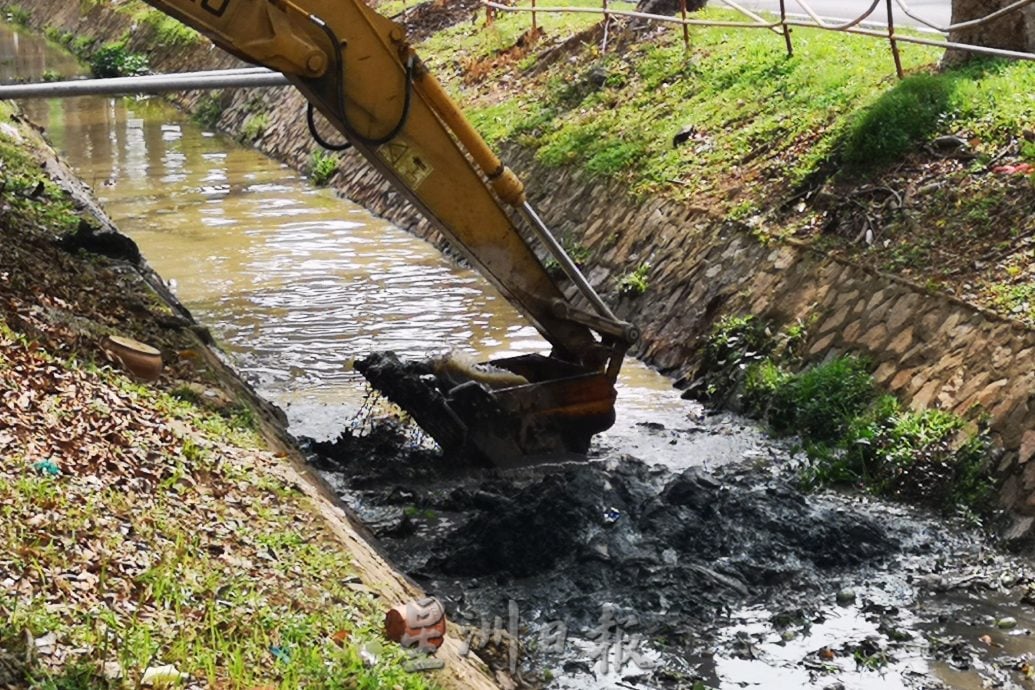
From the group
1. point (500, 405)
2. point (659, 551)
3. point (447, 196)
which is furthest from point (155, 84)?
point (659, 551)

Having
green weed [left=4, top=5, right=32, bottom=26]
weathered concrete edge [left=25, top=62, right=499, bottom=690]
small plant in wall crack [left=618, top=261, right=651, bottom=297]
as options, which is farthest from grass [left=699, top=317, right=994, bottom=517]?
green weed [left=4, top=5, right=32, bottom=26]

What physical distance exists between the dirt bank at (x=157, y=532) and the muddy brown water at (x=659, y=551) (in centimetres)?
89

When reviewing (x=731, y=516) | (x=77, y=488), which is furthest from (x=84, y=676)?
(x=731, y=516)

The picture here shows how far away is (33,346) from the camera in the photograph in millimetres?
7695

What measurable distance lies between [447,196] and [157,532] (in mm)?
3710

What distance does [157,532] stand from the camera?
6184mm

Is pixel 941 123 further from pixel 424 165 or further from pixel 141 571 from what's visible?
pixel 141 571

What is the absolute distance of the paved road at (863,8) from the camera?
64.1 ft

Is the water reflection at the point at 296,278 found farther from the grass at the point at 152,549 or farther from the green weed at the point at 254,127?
the grass at the point at 152,549

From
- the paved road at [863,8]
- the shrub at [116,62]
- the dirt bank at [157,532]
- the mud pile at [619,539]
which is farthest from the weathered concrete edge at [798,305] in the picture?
the shrub at [116,62]

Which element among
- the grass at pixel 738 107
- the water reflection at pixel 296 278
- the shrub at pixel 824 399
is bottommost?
the water reflection at pixel 296 278

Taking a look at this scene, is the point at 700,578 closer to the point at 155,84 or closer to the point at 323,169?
the point at 155,84

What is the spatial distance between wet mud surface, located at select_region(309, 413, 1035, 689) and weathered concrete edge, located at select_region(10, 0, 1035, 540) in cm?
84

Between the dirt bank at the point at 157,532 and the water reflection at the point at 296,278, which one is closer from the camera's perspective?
the dirt bank at the point at 157,532
